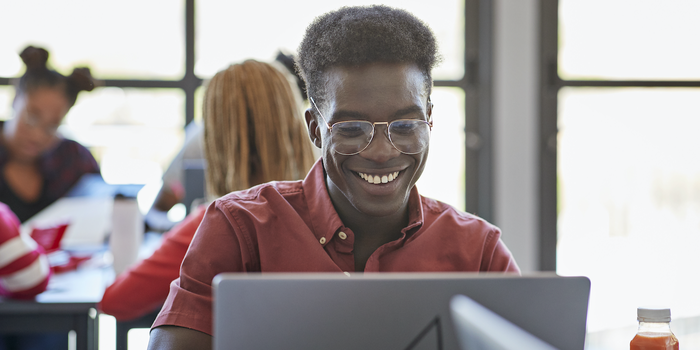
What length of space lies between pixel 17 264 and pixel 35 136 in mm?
923

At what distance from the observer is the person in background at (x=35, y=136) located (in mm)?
2293

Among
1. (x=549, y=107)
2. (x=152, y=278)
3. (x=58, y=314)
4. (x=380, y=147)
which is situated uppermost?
(x=549, y=107)

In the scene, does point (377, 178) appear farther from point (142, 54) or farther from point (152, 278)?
point (142, 54)

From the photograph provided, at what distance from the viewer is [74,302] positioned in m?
1.60

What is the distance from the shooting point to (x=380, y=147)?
36.4 inches

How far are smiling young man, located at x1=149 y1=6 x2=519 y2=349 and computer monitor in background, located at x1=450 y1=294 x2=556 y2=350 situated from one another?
426 mm

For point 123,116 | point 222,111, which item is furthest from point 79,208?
point 222,111

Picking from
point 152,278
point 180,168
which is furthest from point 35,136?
point 152,278

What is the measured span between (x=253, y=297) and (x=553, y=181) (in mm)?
2740

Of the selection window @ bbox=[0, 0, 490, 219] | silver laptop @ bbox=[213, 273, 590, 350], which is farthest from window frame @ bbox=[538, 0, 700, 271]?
silver laptop @ bbox=[213, 273, 590, 350]

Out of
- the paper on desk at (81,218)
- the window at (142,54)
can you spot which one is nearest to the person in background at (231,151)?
the paper on desk at (81,218)

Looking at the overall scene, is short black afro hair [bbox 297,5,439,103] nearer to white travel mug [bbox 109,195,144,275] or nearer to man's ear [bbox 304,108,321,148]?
man's ear [bbox 304,108,321,148]

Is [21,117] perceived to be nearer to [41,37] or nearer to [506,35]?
[41,37]

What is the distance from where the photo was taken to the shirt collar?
101 centimetres
